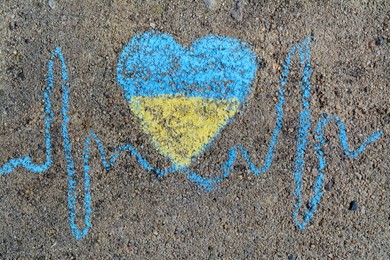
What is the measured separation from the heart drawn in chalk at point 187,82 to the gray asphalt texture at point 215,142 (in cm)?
6

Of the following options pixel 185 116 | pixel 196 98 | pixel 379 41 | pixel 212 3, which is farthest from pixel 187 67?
pixel 379 41

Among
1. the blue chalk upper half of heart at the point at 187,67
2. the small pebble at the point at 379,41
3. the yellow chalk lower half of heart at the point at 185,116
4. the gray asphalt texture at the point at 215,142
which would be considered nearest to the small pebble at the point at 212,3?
the gray asphalt texture at the point at 215,142

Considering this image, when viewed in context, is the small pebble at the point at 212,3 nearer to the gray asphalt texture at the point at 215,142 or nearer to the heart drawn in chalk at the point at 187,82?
the gray asphalt texture at the point at 215,142

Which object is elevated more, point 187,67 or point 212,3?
point 212,3

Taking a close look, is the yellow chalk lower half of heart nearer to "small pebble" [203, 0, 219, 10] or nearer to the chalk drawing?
the chalk drawing

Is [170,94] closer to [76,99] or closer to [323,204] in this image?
[76,99]

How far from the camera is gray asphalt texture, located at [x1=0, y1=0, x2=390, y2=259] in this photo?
2.38m

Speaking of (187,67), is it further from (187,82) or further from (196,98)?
(196,98)

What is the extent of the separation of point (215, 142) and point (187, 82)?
1.32ft

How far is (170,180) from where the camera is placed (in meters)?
2.41

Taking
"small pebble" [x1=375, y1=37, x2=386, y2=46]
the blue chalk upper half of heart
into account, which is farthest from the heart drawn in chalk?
"small pebble" [x1=375, y1=37, x2=386, y2=46]

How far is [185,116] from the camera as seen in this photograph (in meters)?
2.38

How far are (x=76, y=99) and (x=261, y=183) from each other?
1238 mm

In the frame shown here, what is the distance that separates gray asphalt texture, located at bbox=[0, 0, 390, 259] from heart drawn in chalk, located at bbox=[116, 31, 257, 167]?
0.06 meters
